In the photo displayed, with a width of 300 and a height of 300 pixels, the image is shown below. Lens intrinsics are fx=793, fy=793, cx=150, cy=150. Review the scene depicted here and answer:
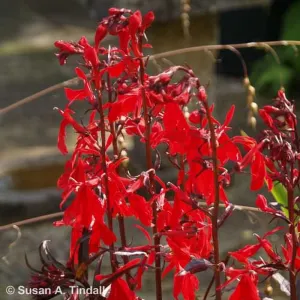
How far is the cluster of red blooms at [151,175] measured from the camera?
0.71 metres

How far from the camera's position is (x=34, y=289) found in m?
0.78

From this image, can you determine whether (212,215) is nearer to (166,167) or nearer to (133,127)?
(133,127)

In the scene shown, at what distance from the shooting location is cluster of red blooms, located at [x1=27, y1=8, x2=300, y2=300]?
0.71 meters

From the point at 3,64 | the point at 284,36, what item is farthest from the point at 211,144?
the point at 3,64

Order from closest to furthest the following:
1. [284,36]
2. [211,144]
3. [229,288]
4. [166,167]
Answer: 1. [211,144]
2. [229,288]
3. [166,167]
4. [284,36]

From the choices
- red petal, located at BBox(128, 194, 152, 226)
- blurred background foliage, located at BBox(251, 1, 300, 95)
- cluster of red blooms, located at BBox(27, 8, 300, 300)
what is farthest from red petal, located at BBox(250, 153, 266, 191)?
blurred background foliage, located at BBox(251, 1, 300, 95)

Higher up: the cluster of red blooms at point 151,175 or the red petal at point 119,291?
the cluster of red blooms at point 151,175

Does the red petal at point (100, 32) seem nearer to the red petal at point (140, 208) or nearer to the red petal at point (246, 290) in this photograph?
the red petal at point (140, 208)

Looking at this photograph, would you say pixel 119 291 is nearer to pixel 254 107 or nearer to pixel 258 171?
pixel 258 171

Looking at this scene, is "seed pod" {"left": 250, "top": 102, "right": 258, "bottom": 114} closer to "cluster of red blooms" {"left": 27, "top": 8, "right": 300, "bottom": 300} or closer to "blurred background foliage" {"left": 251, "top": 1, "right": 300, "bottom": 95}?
"cluster of red blooms" {"left": 27, "top": 8, "right": 300, "bottom": 300}

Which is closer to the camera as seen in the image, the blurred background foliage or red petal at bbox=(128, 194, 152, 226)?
red petal at bbox=(128, 194, 152, 226)

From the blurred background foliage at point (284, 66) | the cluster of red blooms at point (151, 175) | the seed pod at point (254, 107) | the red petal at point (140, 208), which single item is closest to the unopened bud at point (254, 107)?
the seed pod at point (254, 107)

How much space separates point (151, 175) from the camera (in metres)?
0.77

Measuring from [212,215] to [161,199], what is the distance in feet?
0.23
